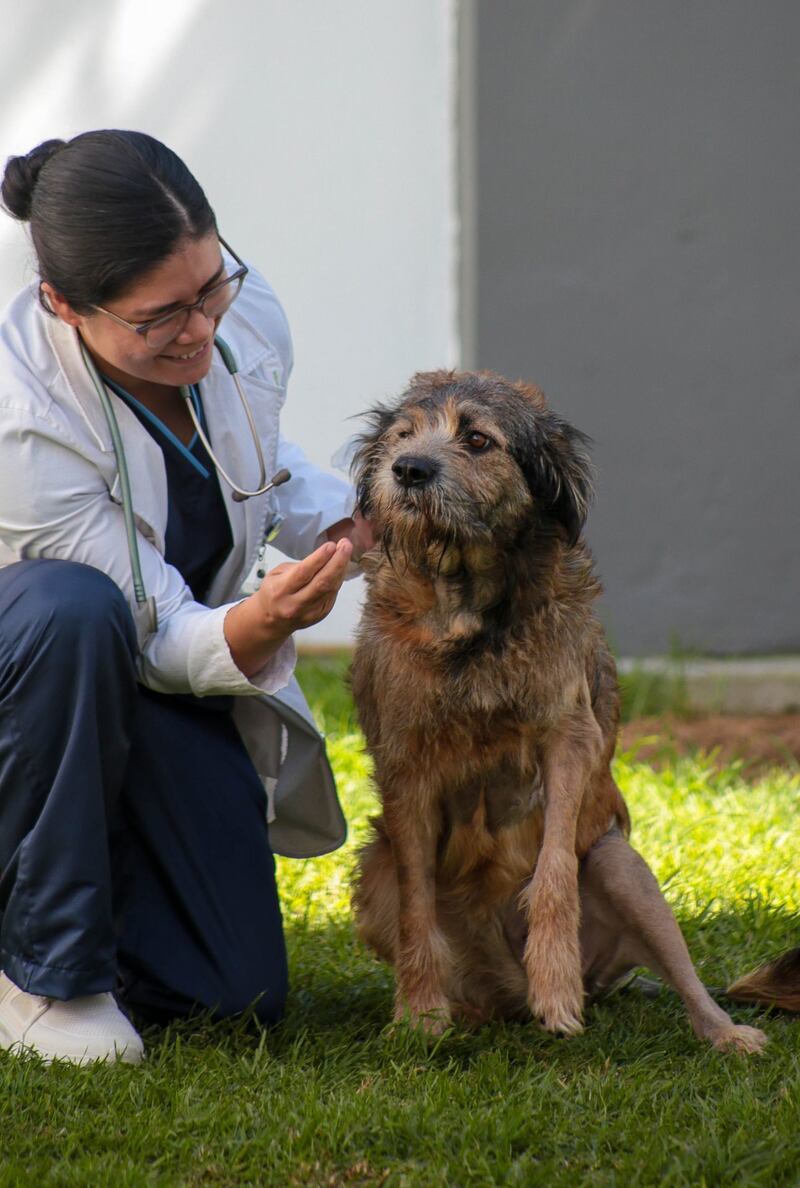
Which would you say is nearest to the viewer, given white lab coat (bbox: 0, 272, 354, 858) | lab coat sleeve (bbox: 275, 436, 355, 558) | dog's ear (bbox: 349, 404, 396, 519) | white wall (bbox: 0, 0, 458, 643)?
white lab coat (bbox: 0, 272, 354, 858)

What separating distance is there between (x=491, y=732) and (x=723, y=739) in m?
3.02

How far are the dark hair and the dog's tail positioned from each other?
6.58ft

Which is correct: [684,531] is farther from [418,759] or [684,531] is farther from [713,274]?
[418,759]

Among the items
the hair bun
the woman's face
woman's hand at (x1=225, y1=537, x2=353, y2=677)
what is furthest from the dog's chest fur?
the hair bun

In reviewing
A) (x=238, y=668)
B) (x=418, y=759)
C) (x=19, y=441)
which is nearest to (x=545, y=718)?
(x=418, y=759)

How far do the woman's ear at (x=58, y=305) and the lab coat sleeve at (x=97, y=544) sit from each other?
0.76ft

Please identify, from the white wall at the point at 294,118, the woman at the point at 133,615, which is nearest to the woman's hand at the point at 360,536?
the woman at the point at 133,615

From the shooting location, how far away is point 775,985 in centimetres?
337

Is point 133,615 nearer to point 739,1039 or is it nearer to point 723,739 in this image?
point 739,1039

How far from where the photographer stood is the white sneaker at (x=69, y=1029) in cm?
303

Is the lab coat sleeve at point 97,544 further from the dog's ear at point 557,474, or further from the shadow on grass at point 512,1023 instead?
the shadow on grass at point 512,1023

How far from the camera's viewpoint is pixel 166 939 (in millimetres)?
3391

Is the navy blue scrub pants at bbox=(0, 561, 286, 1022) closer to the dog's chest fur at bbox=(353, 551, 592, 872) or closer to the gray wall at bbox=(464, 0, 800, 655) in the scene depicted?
the dog's chest fur at bbox=(353, 551, 592, 872)

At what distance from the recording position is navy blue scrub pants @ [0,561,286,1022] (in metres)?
3.08
